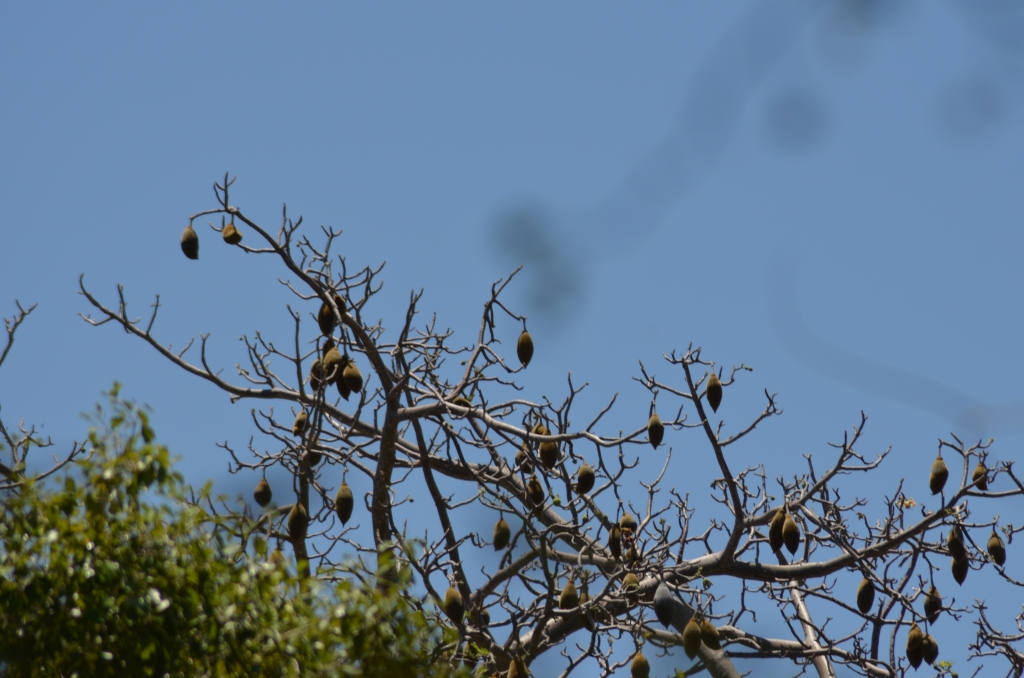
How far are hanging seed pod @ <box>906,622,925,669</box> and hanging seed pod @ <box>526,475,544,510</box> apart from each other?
83.6 inches

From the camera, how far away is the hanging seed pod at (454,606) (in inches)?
201

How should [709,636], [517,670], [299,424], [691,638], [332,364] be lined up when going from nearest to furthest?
[517,670], [332,364], [691,638], [709,636], [299,424]

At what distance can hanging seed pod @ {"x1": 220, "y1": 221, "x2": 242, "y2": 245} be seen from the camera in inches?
214

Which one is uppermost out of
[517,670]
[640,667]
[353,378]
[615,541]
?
[353,378]

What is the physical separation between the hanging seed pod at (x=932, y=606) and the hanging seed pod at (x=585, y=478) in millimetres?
2247

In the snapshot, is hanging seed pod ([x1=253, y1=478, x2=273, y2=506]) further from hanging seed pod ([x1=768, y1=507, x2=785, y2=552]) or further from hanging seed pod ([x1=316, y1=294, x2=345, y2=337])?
hanging seed pod ([x1=768, y1=507, x2=785, y2=552])

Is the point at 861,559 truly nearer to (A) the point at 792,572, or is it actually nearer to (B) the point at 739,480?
(A) the point at 792,572

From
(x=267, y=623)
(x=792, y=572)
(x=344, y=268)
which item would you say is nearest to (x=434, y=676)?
(x=267, y=623)

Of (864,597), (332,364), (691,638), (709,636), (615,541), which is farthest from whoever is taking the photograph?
(864,597)

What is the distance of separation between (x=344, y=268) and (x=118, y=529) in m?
2.84

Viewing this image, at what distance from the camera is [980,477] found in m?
6.15

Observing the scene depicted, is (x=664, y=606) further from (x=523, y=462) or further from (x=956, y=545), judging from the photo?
(x=956, y=545)

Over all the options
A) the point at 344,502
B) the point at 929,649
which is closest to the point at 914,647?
the point at 929,649

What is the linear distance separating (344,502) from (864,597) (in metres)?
2.95
